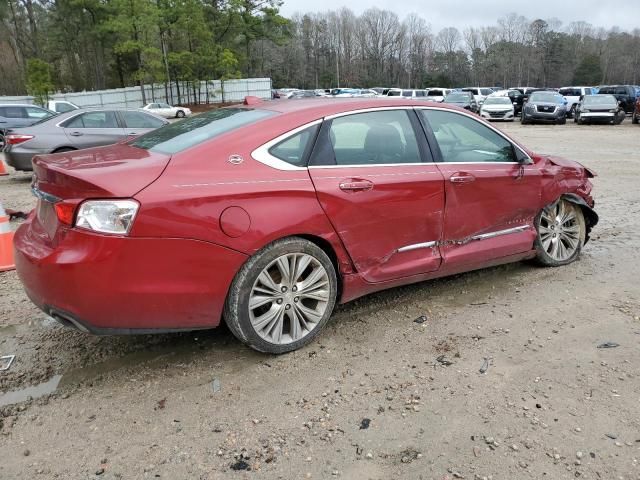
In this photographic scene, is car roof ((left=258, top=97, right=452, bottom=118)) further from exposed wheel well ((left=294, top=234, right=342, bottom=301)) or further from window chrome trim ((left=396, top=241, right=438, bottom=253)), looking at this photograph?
window chrome trim ((left=396, top=241, right=438, bottom=253))

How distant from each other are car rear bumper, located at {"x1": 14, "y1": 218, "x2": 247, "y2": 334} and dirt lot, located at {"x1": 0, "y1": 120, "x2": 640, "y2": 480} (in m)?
0.45

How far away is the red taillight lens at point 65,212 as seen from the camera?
2.72 m

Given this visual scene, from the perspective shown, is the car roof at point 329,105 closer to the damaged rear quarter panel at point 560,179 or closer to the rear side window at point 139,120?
the damaged rear quarter panel at point 560,179

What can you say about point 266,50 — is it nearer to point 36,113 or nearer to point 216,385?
point 36,113

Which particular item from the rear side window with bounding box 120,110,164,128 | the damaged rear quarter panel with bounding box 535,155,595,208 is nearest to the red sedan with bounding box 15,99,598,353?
the damaged rear quarter panel with bounding box 535,155,595,208

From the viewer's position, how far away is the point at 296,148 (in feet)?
10.8

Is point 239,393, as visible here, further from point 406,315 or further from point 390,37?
point 390,37

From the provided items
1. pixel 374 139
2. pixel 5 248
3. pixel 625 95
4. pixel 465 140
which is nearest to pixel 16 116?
pixel 5 248

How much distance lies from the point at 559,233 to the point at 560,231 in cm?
2

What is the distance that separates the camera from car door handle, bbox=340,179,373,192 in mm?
3340

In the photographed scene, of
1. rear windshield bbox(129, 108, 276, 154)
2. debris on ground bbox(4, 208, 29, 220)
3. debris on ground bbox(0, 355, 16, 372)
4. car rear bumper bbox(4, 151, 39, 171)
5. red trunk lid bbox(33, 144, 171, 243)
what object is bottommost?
debris on ground bbox(4, 208, 29, 220)

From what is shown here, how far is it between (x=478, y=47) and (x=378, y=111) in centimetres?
11596

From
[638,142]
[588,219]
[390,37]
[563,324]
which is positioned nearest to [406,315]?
[563,324]

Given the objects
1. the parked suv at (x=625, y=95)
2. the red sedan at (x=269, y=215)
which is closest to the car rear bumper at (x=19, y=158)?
the red sedan at (x=269, y=215)
